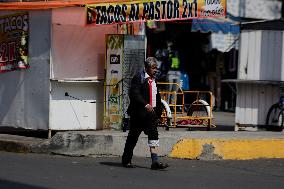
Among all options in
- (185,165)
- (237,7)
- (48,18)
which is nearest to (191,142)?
(185,165)

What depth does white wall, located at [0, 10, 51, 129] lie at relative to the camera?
1206 cm

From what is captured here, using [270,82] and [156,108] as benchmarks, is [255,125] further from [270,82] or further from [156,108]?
[156,108]

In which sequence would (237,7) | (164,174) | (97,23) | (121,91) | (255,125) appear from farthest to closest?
(237,7)
(255,125)
(121,91)
(97,23)
(164,174)

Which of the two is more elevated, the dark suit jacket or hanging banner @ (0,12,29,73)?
hanging banner @ (0,12,29,73)

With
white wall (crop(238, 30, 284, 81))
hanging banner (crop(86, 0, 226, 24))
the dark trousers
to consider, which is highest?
hanging banner (crop(86, 0, 226, 24))

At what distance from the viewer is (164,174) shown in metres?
9.50

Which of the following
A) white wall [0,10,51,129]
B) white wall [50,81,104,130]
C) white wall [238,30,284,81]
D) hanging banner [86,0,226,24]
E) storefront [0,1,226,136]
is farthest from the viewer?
white wall [238,30,284,81]

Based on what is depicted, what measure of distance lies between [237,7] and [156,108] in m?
11.2

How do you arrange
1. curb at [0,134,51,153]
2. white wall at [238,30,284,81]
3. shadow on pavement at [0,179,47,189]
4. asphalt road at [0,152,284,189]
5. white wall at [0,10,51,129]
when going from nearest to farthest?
shadow on pavement at [0,179,47,189] → asphalt road at [0,152,284,189] → curb at [0,134,51,153] → white wall at [0,10,51,129] → white wall at [238,30,284,81]

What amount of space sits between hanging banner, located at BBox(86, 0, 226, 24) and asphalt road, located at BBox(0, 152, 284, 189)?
268 cm

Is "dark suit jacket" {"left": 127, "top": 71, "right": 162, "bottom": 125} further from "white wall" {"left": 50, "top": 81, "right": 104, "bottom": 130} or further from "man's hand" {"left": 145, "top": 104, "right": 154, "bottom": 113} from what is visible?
"white wall" {"left": 50, "top": 81, "right": 104, "bottom": 130}

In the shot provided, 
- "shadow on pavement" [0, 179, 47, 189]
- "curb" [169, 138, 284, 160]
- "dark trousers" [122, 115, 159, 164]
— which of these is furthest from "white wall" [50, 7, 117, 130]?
"shadow on pavement" [0, 179, 47, 189]

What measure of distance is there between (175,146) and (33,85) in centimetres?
315

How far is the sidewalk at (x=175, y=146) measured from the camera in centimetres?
1111
